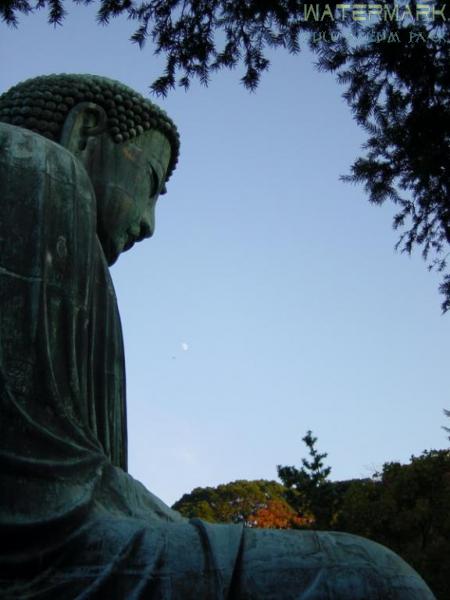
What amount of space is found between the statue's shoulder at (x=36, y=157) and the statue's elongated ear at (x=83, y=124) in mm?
530

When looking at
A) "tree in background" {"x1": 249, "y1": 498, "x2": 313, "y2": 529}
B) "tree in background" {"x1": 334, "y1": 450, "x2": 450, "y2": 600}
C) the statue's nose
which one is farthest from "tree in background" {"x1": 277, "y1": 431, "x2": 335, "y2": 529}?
the statue's nose

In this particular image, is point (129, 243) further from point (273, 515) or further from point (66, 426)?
point (273, 515)

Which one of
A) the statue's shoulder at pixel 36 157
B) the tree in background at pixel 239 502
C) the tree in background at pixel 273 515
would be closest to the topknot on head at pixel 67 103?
the statue's shoulder at pixel 36 157

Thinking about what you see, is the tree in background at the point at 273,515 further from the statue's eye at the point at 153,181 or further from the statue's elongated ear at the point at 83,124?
the statue's elongated ear at the point at 83,124

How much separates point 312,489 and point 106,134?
18.2 metres

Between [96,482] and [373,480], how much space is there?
17478 millimetres

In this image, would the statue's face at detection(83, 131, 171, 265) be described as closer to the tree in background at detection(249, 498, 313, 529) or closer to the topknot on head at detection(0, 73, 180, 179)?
the topknot on head at detection(0, 73, 180, 179)

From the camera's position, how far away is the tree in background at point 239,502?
103 feet

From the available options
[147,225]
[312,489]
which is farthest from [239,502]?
[147,225]

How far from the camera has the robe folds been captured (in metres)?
2.40

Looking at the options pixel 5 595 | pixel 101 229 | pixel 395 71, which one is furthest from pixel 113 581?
pixel 395 71

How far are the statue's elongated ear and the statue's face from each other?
37 mm

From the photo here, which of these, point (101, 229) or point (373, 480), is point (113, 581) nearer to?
point (101, 229)

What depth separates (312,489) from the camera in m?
21.2
